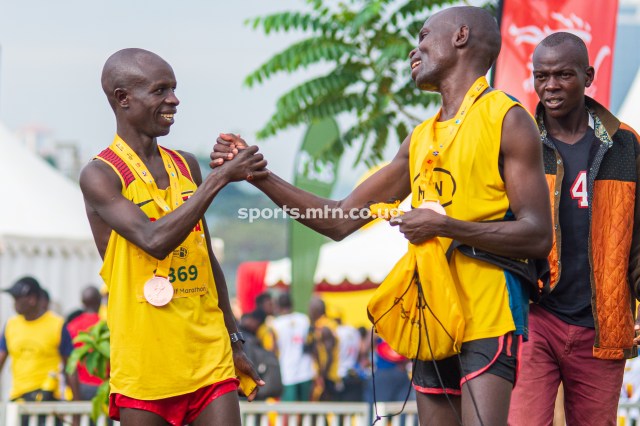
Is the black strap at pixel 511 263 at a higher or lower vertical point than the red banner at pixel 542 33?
lower

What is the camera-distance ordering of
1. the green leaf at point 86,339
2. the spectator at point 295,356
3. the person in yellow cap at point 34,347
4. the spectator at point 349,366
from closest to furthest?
the green leaf at point 86,339, the person in yellow cap at point 34,347, the spectator at point 295,356, the spectator at point 349,366

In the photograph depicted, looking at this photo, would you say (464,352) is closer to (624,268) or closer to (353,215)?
(353,215)

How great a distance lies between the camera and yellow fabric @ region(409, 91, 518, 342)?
4.46m

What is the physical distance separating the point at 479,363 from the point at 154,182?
65.2 inches

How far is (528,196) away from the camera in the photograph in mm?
4414

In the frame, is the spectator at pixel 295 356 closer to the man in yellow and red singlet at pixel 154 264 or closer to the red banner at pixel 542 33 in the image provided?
the red banner at pixel 542 33

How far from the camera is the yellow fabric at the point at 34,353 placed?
1195 centimetres

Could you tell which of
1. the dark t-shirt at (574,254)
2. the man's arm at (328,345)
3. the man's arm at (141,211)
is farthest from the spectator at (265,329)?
the man's arm at (141,211)

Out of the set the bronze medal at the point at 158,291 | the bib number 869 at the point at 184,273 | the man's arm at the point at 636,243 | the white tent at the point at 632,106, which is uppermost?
the white tent at the point at 632,106

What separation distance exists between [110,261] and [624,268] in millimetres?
2591

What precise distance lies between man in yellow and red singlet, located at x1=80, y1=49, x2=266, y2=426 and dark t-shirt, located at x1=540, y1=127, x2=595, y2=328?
5.42 feet

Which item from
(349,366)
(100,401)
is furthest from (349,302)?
(100,401)

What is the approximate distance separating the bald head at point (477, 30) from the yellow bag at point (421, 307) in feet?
2.81

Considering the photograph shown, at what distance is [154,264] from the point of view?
4.80 meters
